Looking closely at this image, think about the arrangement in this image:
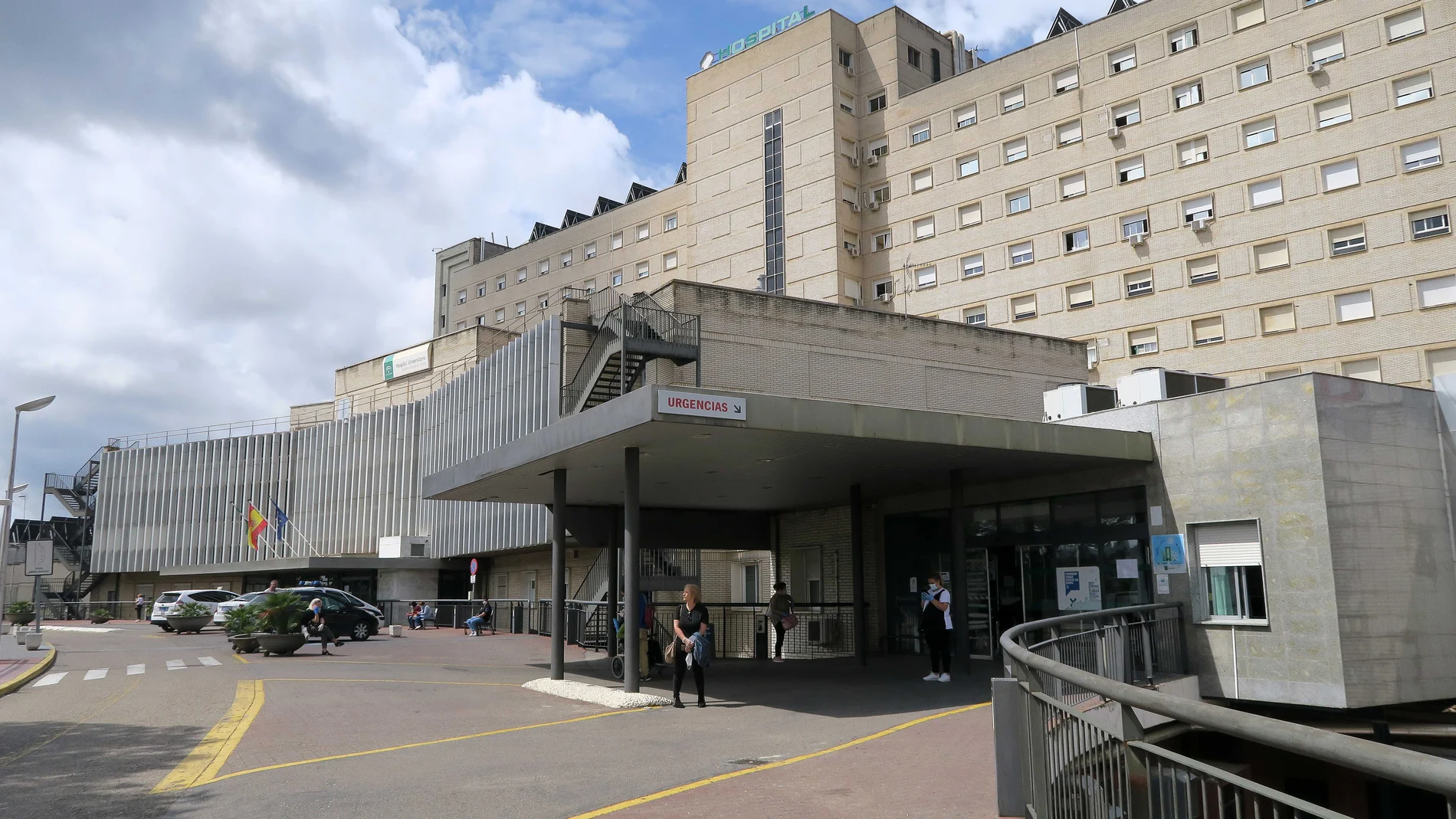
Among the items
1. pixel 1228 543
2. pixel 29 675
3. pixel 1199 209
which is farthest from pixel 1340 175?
pixel 29 675

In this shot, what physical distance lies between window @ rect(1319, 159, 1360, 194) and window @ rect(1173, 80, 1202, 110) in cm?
559

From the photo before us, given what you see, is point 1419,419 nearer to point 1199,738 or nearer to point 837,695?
point 1199,738

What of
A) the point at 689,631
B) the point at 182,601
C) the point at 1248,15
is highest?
the point at 1248,15

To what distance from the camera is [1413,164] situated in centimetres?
3488

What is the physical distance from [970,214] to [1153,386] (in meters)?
28.8

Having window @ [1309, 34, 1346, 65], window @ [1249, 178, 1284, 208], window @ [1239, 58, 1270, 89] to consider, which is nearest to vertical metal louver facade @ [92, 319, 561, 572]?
window @ [1249, 178, 1284, 208]

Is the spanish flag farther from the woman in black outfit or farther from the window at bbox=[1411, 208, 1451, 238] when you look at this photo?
the window at bbox=[1411, 208, 1451, 238]

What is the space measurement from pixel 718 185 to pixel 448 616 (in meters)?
26.3

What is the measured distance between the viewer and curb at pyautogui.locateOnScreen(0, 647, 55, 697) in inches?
674

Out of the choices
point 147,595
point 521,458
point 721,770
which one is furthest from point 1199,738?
point 147,595

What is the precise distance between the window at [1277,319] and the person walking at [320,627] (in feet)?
107

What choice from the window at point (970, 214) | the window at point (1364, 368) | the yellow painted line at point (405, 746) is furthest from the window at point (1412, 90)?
the yellow painted line at point (405, 746)

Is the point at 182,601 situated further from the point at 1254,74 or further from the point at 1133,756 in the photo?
the point at 1254,74

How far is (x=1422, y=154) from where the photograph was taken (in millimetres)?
34719
